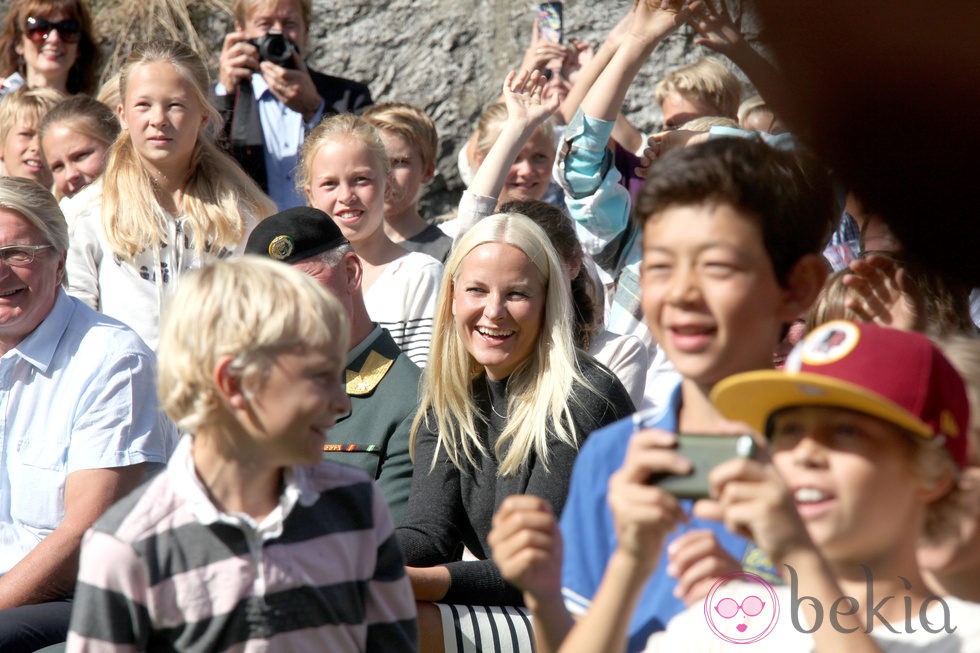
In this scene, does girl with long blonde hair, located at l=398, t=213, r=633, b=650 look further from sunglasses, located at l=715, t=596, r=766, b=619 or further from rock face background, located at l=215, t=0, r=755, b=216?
rock face background, located at l=215, t=0, r=755, b=216

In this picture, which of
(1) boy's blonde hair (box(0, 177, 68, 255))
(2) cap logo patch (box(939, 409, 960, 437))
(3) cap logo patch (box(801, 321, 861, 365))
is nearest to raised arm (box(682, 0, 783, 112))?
(3) cap logo patch (box(801, 321, 861, 365))

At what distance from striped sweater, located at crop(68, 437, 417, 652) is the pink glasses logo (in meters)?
0.59

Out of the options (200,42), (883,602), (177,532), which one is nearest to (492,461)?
(177,532)

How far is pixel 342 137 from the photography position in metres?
4.24

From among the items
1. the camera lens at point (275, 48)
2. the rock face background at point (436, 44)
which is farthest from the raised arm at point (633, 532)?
the rock face background at point (436, 44)

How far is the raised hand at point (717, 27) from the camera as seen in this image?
1807 millimetres

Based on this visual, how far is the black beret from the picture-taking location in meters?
3.27

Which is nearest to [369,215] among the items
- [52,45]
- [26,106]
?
[26,106]

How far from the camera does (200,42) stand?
22.2 ft

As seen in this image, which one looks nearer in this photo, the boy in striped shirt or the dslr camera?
the boy in striped shirt

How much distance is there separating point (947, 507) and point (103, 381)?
2.13m

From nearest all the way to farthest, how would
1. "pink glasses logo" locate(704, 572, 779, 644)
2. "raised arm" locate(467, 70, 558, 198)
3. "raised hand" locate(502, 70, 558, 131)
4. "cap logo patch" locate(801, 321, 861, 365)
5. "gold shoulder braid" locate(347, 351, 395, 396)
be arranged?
1. "cap logo patch" locate(801, 321, 861, 365)
2. "pink glasses logo" locate(704, 572, 779, 644)
3. "gold shoulder braid" locate(347, 351, 395, 396)
4. "raised arm" locate(467, 70, 558, 198)
5. "raised hand" locate(502, 70, 558, 131)

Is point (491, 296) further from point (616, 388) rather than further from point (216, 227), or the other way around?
point (216, 227)

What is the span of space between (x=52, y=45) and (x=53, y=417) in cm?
318
